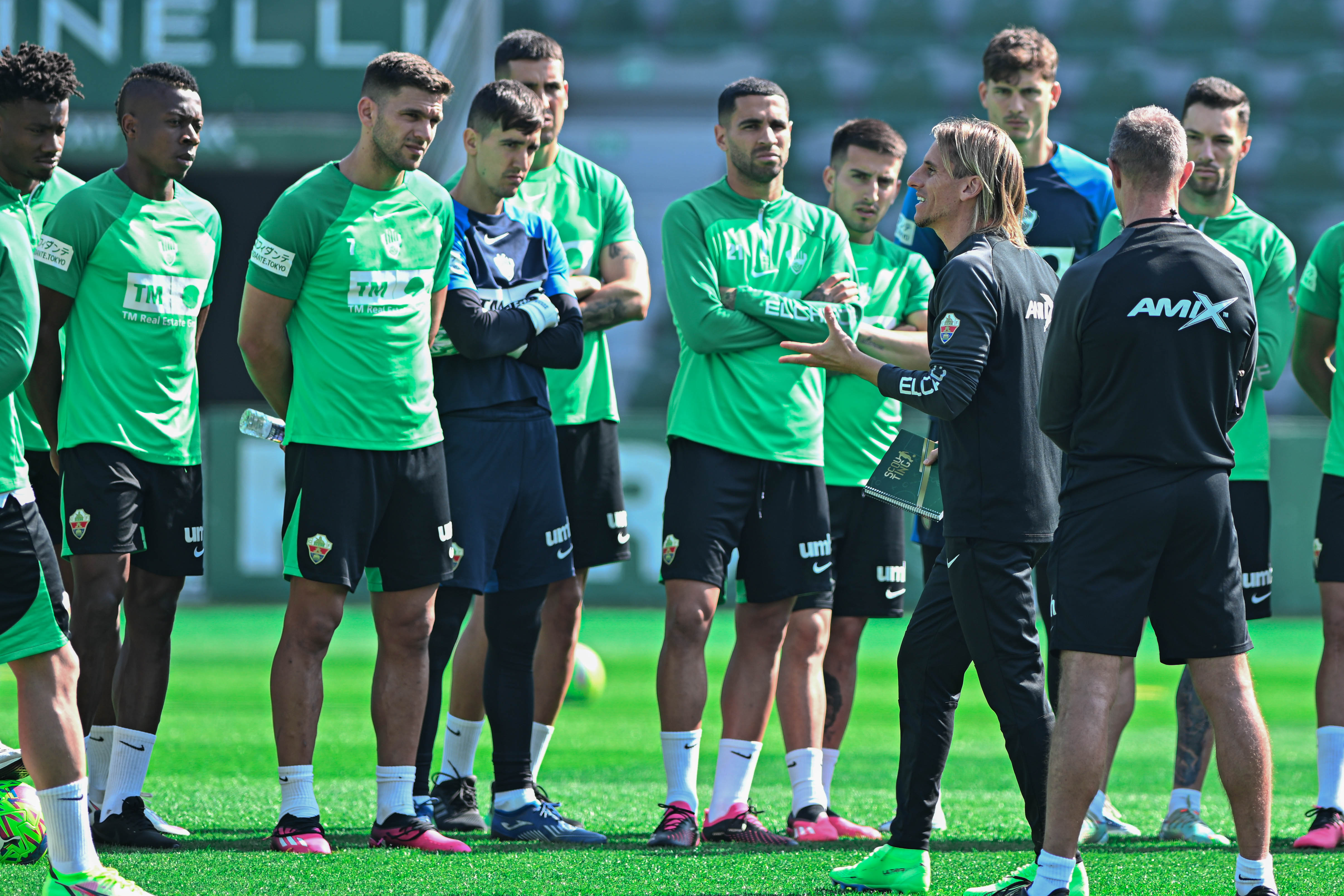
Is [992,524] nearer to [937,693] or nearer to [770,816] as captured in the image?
[937,693]

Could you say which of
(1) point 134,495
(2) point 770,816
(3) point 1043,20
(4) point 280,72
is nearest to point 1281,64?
(3) point 1043,20

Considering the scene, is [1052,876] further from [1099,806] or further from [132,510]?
[132,510]

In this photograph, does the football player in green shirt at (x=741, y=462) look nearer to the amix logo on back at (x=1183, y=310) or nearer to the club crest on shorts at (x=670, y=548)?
the club crest on shorts at (x=670, y=548)

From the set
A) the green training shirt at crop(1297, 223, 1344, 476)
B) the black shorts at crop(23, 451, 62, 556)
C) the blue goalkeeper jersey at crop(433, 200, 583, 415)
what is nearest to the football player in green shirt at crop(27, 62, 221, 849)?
the black shorts at crop(23, 451, 62, 556)

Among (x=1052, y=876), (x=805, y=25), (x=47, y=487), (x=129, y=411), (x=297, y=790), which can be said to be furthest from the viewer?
(x=805, y=25)

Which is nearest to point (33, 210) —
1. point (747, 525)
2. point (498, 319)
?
point (498, 319)

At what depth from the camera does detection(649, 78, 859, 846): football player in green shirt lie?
5066 millimetres

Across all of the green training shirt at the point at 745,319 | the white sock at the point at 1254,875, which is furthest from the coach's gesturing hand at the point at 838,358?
the white sock at the point at 1254,875

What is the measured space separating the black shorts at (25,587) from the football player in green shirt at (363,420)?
3.16 ft

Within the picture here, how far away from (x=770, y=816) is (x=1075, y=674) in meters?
2.21

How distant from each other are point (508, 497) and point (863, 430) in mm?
1541

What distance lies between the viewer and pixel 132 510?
4.80 metres

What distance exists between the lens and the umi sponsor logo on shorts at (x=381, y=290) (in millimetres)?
4660

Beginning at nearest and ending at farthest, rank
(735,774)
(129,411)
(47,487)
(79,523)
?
(79,523), (129,411), (735,774), (47,487)
